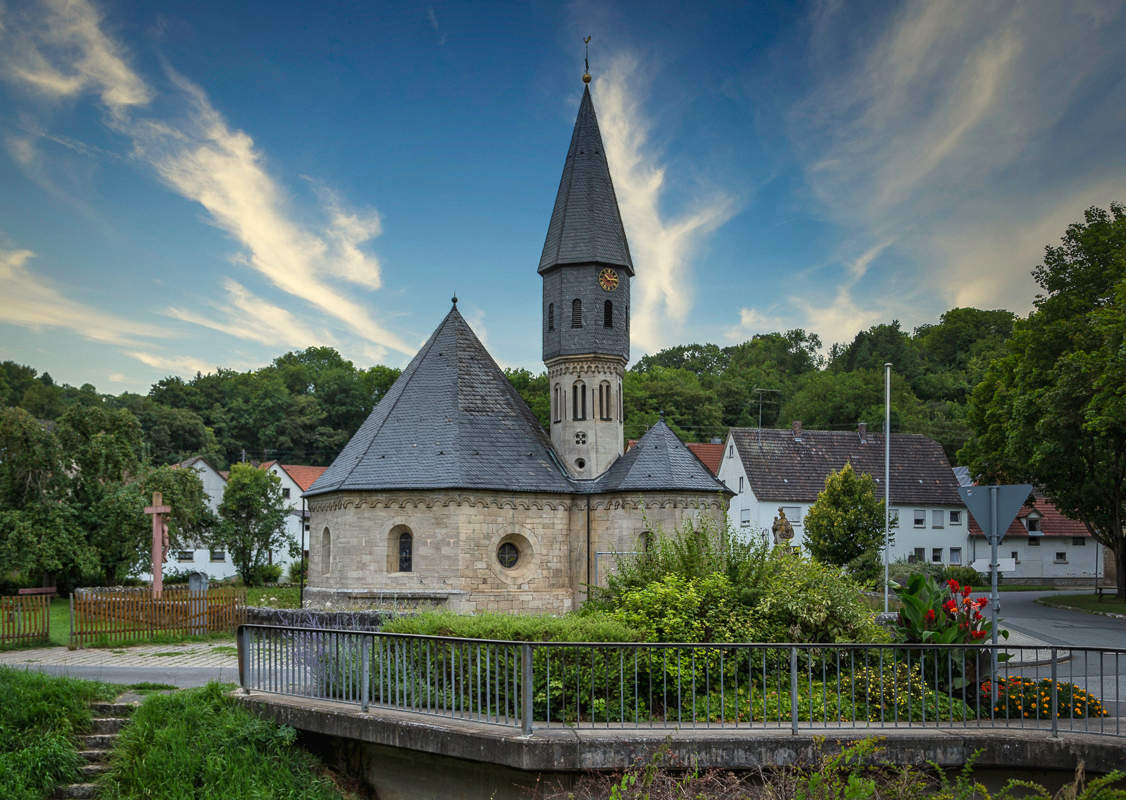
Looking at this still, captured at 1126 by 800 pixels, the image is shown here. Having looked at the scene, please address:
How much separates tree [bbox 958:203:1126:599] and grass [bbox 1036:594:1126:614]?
1086mm

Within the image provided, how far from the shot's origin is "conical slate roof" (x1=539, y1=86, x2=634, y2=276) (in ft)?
87.0

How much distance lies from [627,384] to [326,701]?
205 feet

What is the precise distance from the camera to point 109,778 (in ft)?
29.5

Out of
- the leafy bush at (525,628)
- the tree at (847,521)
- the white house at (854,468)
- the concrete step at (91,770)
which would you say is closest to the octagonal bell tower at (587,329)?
the tree at (847,521)

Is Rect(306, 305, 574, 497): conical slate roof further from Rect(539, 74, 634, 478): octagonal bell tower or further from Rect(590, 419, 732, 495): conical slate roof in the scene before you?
Rect(590, 419, 732, 495): conical slate roof

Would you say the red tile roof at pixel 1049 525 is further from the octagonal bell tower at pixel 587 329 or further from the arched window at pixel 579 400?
the arched window at pixel 579 400

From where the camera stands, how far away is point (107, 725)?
10.0 m

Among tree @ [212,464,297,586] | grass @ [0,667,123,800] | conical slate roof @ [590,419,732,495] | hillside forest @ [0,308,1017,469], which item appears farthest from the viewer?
hillside forest @ [0,308,1017,469]

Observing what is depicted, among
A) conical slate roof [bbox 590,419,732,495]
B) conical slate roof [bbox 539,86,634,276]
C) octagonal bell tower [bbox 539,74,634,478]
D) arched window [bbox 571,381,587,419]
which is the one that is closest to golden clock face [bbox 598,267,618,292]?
octagonal bell tower [bbox 539,74,634,478]

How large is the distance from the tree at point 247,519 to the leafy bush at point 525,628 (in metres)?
33.8

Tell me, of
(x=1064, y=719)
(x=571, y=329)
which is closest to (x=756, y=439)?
(x=571, y=329)

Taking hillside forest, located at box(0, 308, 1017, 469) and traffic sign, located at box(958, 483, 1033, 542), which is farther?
hillside forest, located at box(0, 308, 1017, 469)

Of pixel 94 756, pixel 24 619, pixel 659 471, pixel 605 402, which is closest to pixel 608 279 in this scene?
pixel 605 402

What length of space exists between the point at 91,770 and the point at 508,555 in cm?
1444
